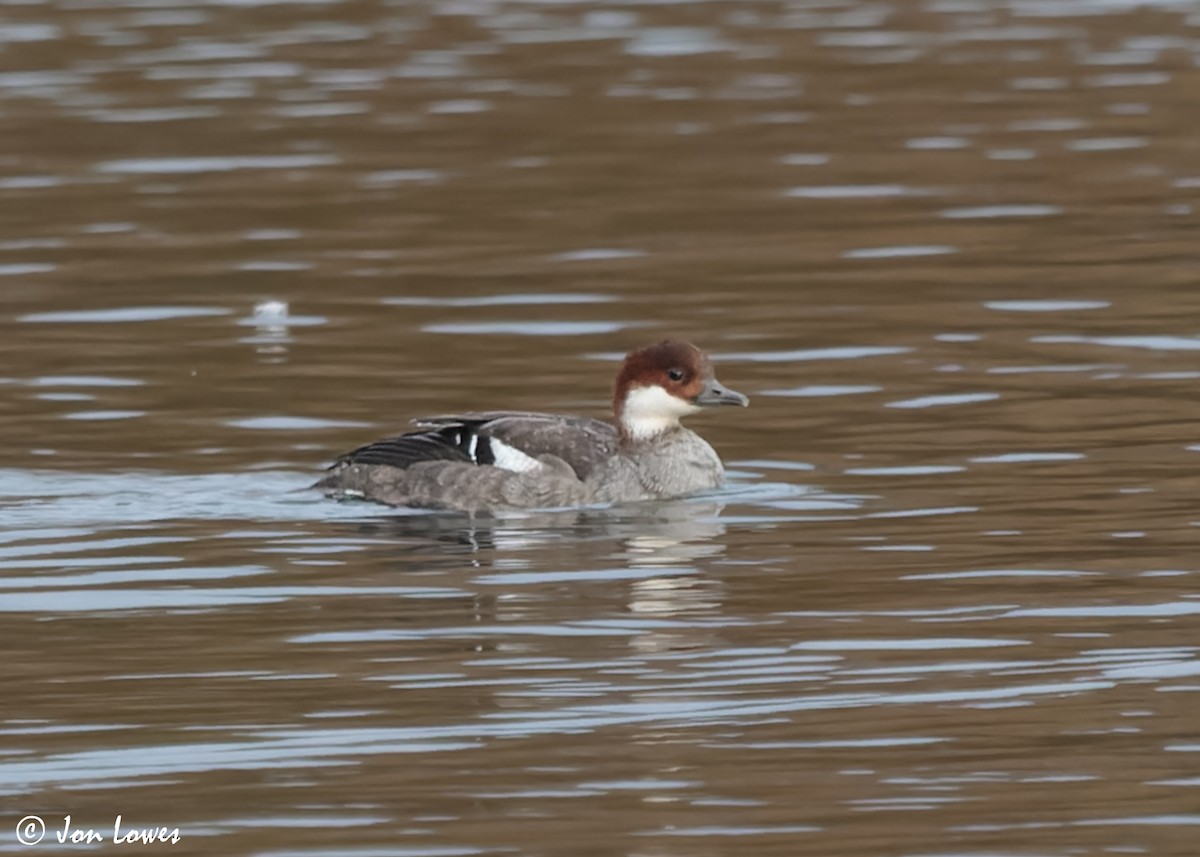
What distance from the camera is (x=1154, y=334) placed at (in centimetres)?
1706

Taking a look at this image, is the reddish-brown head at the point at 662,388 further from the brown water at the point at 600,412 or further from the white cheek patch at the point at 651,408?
the brown water at the point at 600,412

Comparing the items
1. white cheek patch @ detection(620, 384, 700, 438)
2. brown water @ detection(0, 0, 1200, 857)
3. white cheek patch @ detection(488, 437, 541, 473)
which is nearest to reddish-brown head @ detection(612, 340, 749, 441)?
white cheek patch @ detection(620, 384, 700, 438)

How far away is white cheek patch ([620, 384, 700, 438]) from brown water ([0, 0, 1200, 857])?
0.51m

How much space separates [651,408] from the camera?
47.8 ft

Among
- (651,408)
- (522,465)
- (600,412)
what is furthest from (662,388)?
(600,412)

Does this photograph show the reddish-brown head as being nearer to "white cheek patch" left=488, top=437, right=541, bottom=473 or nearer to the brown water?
the brown water

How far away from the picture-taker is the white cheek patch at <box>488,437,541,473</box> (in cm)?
1391

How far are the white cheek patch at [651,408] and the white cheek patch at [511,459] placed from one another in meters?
0.67

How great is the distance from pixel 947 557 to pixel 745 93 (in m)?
15.7

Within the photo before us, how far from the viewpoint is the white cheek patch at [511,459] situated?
13.9 m

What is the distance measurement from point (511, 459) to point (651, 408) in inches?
36.9

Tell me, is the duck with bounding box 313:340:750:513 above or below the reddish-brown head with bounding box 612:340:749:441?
below

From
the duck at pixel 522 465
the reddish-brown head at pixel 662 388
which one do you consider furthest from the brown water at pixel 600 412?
the reddish-brown head at pixel 662 388

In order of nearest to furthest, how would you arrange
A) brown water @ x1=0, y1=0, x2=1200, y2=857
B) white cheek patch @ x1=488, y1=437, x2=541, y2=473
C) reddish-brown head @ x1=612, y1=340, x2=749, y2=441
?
1. brown water @ x1=0, y1=0, x2=1200, y2=857
2. white cheek patch @ x1=488, y1=437, x2=541, y2=473
3. reddish-brown head @ x1=612, y1=340, x2=749, y2=441
